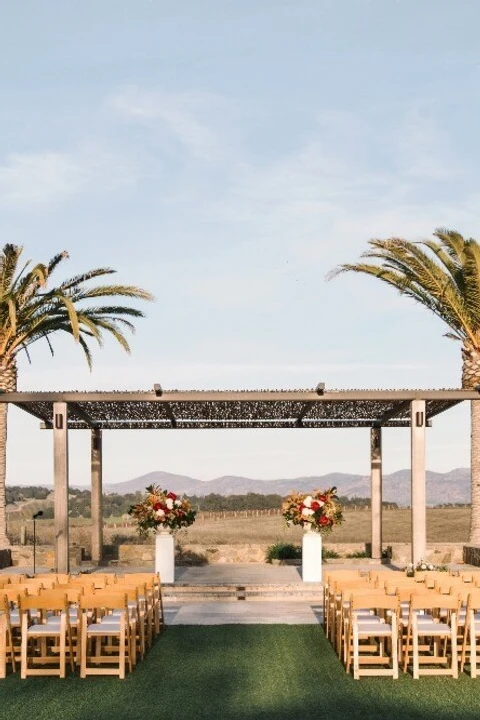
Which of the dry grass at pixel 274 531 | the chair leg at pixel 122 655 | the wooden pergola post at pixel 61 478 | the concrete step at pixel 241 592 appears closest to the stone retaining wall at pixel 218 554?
the wooden pergola post at pixel 61 478

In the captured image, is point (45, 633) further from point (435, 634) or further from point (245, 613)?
point (245, 613)

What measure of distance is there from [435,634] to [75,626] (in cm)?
399

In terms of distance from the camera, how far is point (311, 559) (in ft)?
65.9

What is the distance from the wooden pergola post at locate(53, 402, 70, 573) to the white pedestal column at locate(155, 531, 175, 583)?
5.50ft

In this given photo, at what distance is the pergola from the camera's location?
2012cm

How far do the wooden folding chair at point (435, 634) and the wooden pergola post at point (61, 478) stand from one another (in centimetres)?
911

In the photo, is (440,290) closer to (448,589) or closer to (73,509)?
(448,589)

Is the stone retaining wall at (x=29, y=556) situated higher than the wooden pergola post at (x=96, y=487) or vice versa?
the wooden pergola post at (x=96, y=487)

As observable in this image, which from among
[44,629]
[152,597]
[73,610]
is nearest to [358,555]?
[152,597]

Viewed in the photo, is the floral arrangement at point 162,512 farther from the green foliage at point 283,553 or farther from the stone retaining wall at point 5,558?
the green foliage at point 283,553

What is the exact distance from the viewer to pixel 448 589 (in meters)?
12.5

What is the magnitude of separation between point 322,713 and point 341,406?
44.1ft

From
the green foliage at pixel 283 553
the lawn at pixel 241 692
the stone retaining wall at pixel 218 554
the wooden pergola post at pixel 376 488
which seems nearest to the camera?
the lawn at pixel 241 692

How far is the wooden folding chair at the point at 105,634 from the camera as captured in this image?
37.1ft
